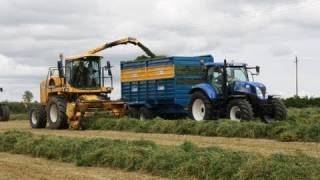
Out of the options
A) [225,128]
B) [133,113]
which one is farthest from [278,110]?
[133,113]

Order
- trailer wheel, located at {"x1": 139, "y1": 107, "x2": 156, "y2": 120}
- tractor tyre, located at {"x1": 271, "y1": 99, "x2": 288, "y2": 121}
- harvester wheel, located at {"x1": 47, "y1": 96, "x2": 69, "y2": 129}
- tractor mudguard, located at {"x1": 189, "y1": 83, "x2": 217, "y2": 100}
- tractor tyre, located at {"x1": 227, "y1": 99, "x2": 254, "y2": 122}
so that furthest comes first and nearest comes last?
trailer wheel, located at {"x1": 139, "y1": 107, "x2": 156, "y2": 120} < harvester wheel, located at {"x1": 47, "y1": 96, "x2": 69, "y2": 129} < tractor mudguard, located at {"x1": 189, "y1": 83, "x2": 217, "y2": 100} < tractor tyre, located at {"x1": 271, "y1": 99, "x2": 288, "y2": 121} < tractor tyre, located at {"x1": 227, "y1": 99, "x2": 254, "y2": 122}

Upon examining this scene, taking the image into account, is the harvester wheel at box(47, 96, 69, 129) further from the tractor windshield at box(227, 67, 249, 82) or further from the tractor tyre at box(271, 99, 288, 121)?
the tractor tyre at box(271, 99, 288, 121)

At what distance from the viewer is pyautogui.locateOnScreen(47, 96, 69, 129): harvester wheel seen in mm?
24266

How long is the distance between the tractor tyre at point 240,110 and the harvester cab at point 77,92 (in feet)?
16.8

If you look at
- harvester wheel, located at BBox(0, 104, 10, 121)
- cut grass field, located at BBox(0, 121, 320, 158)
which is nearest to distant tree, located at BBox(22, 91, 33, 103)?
harvester wheel, located at BBox(0, 104, 10, 121)

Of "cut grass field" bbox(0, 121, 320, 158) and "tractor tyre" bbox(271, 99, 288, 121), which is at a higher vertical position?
"tractor tyre" bbox(271, 99, 288, 121)

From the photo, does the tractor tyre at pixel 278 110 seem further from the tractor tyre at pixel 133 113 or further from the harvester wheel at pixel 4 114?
the harvester wheel at pixel 4 114

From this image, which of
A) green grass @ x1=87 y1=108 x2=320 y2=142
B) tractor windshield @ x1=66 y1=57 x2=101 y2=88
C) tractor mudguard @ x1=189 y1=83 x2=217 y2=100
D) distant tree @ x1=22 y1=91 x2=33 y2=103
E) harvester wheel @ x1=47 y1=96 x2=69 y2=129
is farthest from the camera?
distant tree @ x1=22 y1=91 x2=33 y2=103

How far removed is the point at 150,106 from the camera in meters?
26.6

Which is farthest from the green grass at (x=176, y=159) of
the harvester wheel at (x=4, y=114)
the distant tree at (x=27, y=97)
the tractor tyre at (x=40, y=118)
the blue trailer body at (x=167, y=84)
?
the distant tree at (x=27, y=97)

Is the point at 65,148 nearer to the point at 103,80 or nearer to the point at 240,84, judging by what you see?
the point at 240,84

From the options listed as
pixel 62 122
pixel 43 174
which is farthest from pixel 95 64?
pixel 43 174

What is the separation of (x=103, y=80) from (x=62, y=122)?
2.38 m

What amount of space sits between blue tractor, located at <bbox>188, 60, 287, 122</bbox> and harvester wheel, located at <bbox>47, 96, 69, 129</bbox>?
496 cm
